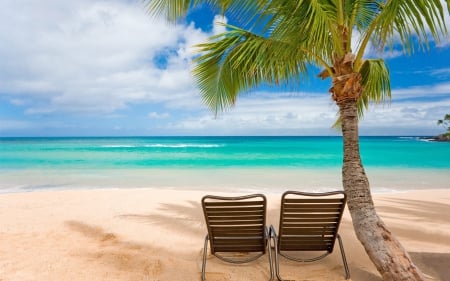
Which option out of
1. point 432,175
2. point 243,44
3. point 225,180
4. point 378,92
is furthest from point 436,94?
point 243,44

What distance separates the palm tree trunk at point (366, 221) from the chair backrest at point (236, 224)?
42.2 inches

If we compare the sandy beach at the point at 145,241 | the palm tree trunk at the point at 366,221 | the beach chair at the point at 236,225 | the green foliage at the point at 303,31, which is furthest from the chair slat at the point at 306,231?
the green foliage at the point at 303,31

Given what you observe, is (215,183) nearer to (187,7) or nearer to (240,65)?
(240,65)

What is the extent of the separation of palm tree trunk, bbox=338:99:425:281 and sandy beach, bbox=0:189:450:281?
36 centimetres

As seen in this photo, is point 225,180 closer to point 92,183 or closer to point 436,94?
point 92,183

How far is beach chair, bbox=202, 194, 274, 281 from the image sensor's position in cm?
320

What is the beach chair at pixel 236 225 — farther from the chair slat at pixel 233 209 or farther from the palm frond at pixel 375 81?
the palm frond at pixel 375 81

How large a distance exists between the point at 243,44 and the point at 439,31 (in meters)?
2.25

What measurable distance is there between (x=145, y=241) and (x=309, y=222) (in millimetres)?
2525

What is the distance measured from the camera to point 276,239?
11.5 feet

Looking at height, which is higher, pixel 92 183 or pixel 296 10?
pixel 296 10

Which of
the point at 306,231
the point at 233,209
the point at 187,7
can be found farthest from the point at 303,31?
the point at 306,231

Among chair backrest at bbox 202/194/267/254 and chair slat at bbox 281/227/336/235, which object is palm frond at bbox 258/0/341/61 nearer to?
chair backrest at bbox 202/194/267/254

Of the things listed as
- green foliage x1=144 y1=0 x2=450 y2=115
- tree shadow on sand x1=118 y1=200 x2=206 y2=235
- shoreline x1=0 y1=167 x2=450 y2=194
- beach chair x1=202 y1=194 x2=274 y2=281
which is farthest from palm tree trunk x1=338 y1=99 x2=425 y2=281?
shoreline x1=0 y1=167 x2=450 y2=194
